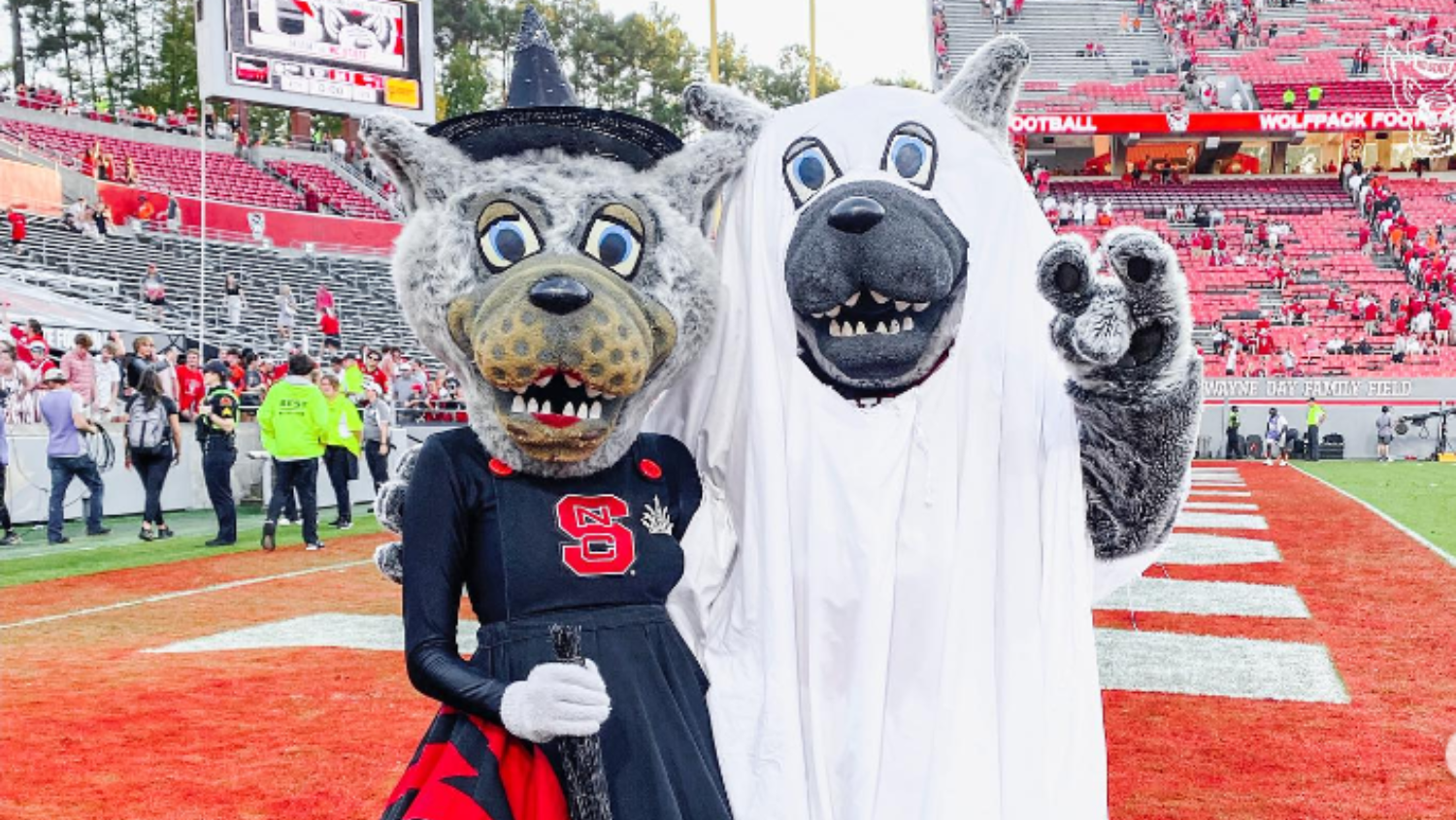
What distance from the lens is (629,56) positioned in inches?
1935

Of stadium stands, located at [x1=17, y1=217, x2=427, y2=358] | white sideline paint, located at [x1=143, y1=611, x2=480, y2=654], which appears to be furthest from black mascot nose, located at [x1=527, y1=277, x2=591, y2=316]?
stadium stands, located at [x1=17, y1=217, x2=427, y2=358]

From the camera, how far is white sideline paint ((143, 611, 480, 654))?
240 inches

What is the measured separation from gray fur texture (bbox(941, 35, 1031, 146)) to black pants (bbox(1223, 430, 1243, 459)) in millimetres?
21932

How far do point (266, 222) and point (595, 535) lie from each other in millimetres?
26400

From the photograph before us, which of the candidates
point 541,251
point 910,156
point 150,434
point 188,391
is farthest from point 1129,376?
point 188,391

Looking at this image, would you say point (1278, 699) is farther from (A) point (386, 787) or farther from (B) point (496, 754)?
(B) point (496, 754)

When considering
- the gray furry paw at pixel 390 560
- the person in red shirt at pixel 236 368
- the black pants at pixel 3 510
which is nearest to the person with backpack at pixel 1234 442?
the person in red shirt at pixel 236 368

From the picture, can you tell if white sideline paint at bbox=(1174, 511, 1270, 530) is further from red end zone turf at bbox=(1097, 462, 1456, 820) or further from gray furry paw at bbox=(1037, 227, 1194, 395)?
gray furry paw at bbox=(1037, 227, 1194, 395)

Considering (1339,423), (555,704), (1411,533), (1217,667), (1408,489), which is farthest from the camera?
(1339,423)

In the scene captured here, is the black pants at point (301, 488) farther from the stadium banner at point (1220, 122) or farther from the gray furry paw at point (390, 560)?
the stadium banner at point (1220, 122)

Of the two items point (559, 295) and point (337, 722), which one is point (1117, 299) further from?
point (337, 722)

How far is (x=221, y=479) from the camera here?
953 centimetres

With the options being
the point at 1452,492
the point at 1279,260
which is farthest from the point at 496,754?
the point at 1279,260

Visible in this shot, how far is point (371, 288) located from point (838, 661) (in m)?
25.2
